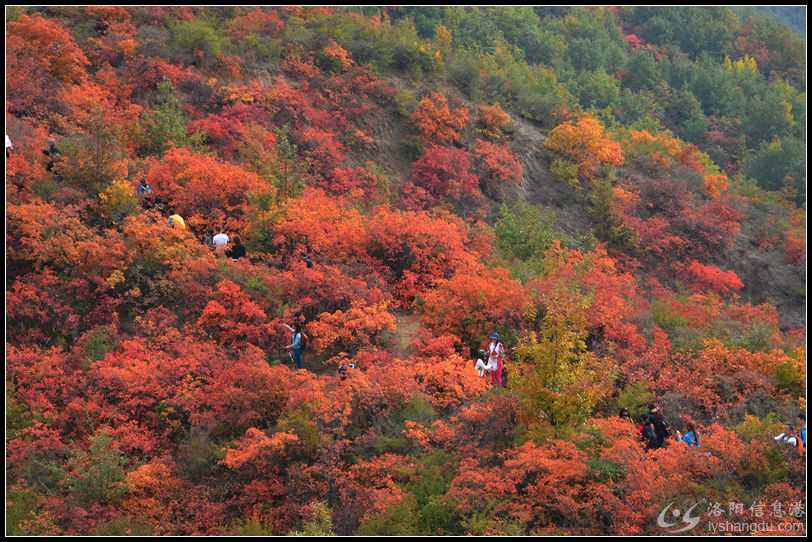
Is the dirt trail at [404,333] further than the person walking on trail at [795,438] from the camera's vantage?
Yes

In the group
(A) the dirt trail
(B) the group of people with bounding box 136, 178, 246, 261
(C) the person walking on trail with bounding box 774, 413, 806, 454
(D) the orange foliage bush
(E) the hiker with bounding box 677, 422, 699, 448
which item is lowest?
(D) the orange foliage bush

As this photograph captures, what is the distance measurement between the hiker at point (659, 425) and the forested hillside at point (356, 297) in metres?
0.64

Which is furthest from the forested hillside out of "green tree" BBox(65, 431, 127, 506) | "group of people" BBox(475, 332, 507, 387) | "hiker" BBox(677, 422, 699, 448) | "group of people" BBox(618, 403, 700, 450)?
"group of people" BBox(618, 403, 700, 450)

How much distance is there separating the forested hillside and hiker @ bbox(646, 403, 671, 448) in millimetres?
640

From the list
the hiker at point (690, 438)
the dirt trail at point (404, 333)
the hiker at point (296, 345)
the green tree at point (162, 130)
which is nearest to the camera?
the hiker at point (690, 438)

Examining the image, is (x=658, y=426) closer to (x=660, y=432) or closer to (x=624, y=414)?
(x=660, y=432)

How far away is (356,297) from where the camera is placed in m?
18.8

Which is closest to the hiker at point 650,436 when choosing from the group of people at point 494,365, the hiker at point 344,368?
the group of people at point 494,365

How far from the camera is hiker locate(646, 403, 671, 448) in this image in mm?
15073

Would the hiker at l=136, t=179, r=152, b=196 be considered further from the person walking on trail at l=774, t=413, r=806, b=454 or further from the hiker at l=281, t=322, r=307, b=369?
the person walking on trail at l=774, t=413, r=806, b=454

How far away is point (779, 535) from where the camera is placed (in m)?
12.1

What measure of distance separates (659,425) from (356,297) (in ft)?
22.3

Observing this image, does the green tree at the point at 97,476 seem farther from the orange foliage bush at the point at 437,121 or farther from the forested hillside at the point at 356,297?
the orange foliage bush at the point at 437,121

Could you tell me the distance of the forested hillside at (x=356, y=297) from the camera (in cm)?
1391
